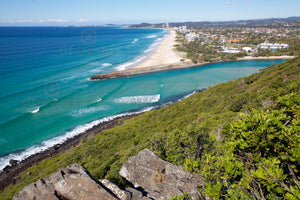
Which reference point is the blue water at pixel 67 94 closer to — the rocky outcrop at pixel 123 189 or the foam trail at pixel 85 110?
the foam trail at pixel 85 110

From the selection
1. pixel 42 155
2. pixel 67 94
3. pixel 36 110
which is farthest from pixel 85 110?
pixel 42 155

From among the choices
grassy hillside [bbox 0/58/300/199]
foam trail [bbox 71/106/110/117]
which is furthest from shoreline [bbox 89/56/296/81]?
grassy hillside [bbox 0/58/300/199]

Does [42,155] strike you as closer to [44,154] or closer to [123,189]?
[44,154]

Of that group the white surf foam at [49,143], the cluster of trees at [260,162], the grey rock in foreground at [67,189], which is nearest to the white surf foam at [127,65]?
the white surf foam at [49,143]

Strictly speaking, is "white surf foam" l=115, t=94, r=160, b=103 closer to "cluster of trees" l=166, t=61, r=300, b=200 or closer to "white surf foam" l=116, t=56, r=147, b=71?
"white surf foam" l=116, t=56, r=147, b=71

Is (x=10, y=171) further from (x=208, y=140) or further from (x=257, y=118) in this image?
(x=257, y=118)

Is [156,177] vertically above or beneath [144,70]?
above
